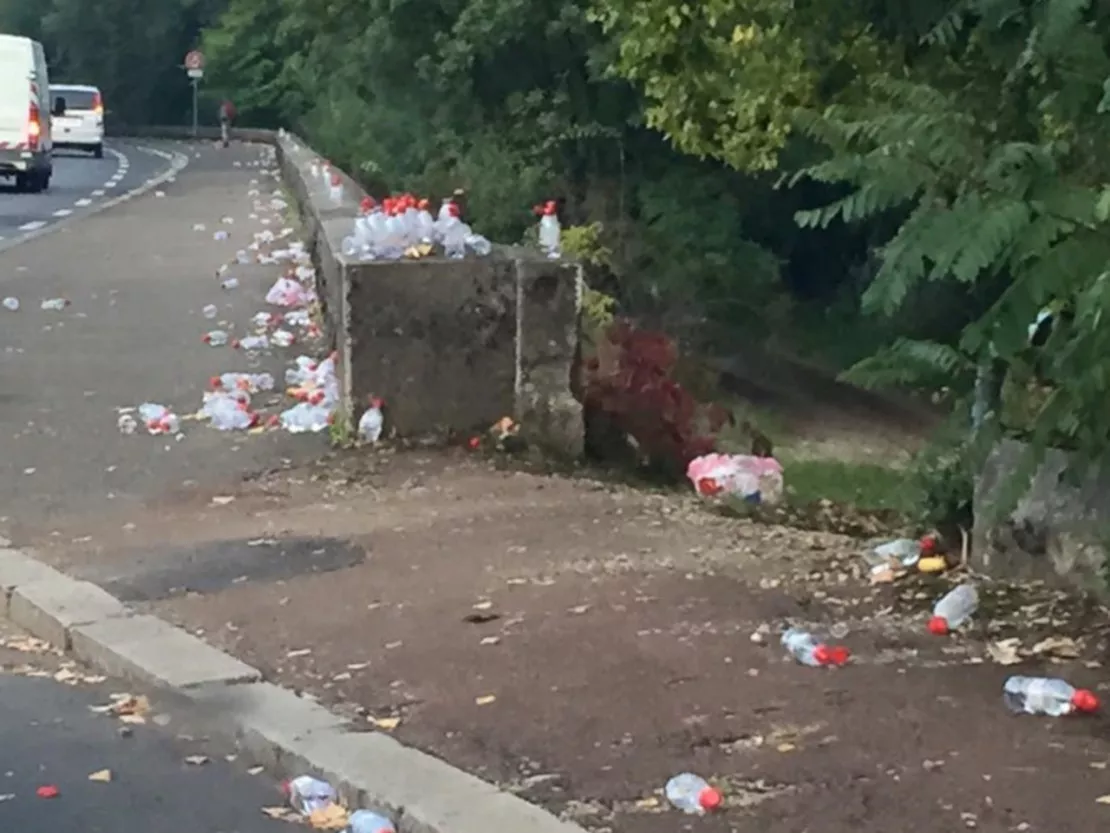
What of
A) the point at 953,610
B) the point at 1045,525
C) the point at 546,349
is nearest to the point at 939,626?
the point at 953,610

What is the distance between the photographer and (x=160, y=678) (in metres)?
6.50

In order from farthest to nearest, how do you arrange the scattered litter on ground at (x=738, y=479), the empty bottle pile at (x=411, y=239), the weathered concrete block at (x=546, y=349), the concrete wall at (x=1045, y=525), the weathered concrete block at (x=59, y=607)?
the empty bottle pile at (x=411, y=239)
the weathered concrete block at (x=546, y=349)
the scattered litter on ground at (x=738, y=479)
the weathered concrete block at (x=59, y=607)
the concrete wall at (x=1045, y=525)

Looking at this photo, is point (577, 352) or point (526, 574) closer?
point (526, 574)

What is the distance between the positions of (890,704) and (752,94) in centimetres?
1397

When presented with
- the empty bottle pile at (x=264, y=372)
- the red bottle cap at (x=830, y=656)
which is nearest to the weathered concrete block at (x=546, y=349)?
the empty bottle pile at (x=264, y=372)

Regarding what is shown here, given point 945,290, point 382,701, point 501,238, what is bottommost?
point 501,238

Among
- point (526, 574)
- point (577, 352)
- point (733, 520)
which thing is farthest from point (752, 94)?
point (526, 574)

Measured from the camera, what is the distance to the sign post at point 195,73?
2787 inches

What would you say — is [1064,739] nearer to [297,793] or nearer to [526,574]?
[297,793]

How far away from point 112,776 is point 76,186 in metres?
33.9

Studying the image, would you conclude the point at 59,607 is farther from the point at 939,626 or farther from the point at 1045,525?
the point at 1045,525

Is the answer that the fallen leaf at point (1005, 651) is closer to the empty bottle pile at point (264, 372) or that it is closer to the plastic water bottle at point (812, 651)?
the plastic water bottle at point (812, 651)

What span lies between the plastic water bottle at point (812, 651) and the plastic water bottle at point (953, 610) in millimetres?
363

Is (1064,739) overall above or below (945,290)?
below
